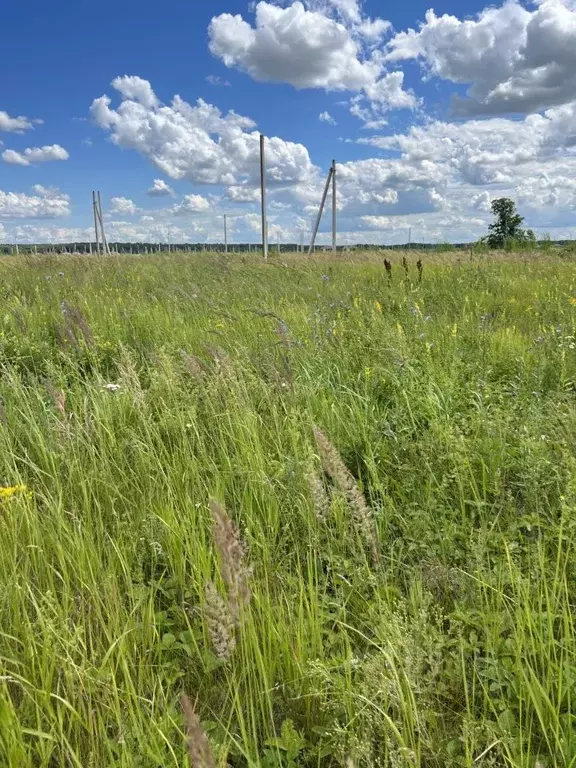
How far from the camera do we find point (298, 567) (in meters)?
1.37

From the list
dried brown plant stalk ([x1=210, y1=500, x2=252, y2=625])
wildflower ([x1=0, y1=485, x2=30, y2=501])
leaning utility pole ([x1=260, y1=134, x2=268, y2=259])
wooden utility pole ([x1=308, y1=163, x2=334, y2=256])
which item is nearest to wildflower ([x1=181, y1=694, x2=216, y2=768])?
dried brown plant stalk ([x1=210, y1=500, x2=252, y2=625])

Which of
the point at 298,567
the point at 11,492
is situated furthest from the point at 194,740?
the point at 11,492

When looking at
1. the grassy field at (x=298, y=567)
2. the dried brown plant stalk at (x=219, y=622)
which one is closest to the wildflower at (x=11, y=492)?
the grassy field at (x=298, y=567)

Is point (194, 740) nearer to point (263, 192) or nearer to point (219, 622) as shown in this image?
point (219, 622)

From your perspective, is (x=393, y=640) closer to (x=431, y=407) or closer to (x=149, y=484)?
(x=149, y=484)

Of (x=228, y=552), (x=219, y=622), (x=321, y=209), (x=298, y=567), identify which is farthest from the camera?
(x=321, y=209)

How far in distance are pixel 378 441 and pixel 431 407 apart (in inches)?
14.7

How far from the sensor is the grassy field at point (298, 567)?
991 mm

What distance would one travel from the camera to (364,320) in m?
4.08

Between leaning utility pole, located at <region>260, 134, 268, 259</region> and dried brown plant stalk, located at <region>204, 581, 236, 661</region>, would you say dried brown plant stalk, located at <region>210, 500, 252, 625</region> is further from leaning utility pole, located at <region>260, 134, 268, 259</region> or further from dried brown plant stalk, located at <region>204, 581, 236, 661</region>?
leaning utility pole, located at <region>260, 134, 268, 259</region>

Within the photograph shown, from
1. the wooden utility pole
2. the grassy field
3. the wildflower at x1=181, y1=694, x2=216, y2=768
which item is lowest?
the grassy field

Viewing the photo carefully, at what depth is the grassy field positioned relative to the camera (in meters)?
0.99

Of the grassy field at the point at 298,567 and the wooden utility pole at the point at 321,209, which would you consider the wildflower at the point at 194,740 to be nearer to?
the grassy field at the point at 298,567

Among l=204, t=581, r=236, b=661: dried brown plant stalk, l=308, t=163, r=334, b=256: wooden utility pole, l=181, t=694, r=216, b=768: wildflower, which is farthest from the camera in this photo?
l=308, t=163, r=334, b=256: wooden utility pole
